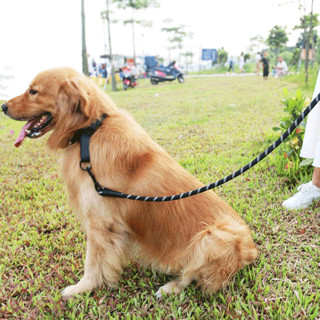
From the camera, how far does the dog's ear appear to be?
71.5 inches

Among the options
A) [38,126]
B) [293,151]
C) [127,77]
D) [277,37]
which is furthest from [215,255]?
[277,37]

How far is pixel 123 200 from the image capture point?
74.8 inches

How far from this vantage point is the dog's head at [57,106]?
72.6 inches

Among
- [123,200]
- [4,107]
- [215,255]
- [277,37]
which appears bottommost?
[215,255]

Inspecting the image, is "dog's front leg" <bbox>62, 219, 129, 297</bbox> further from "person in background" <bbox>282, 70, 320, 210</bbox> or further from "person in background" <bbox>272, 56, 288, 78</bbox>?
"person in background" <bbox>272, 56, 288, 78</bbox>

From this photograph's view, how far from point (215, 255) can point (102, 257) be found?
758mm

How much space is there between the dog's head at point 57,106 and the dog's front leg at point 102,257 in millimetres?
682

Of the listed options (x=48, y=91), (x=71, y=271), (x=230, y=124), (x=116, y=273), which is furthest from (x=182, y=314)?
(x=230, y=124)

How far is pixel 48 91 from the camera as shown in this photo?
1.89 m

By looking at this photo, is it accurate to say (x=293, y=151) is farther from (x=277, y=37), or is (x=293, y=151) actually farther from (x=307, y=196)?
(x=277, y=37)

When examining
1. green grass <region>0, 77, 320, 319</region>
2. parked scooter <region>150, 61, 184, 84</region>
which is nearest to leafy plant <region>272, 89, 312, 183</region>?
green grass <region>0, 77, 320, 319</region>

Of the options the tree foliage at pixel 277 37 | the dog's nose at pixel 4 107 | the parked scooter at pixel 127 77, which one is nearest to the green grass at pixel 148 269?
the dog's nose at pixel 4 107

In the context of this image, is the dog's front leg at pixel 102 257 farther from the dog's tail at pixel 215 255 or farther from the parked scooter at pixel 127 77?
the parked scooter at pixel 127 77

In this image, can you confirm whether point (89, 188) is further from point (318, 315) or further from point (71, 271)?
point (318, 315)
